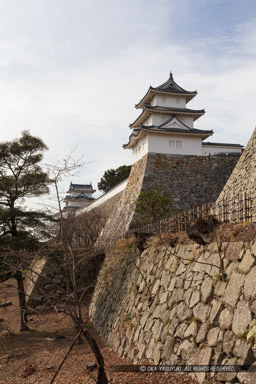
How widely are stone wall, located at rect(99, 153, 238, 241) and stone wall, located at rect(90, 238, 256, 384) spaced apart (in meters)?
8.12

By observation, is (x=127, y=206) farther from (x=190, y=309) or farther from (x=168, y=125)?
(x=190, y=309)

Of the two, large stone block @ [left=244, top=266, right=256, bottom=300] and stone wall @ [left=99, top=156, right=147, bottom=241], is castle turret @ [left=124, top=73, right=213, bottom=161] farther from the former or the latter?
large stone block @ [left=244, top=266, right=256, bottom=300]

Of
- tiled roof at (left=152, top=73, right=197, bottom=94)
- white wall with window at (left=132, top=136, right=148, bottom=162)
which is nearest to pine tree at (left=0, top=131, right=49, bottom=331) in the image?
white wall with window at (left=132, top=136, right=148, bottom=162)

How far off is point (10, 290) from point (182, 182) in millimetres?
10661

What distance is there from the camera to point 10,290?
58.9 ft

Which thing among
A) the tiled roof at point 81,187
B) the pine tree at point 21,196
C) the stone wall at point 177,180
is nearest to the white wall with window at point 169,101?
the stone wall at point 177,180

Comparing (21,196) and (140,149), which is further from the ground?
(140,149)

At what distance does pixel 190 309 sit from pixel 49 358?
5.06 m

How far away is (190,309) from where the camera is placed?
5641 mm

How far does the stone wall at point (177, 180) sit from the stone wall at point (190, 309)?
8.12 metres

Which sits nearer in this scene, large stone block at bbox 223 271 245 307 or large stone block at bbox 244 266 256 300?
large stone block at bbox 244 266 256 300

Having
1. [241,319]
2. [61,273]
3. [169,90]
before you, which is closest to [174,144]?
[169,90]

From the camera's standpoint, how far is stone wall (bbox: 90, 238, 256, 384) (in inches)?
174

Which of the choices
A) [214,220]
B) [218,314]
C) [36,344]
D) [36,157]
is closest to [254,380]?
[218,314]
